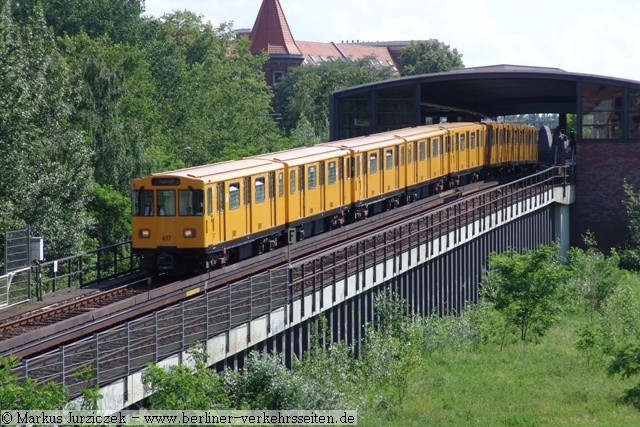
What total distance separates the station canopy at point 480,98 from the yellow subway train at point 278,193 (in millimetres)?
6845

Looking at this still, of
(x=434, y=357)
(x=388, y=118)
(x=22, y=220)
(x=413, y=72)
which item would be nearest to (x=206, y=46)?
(x=413, y=72)

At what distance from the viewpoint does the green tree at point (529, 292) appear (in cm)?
3366

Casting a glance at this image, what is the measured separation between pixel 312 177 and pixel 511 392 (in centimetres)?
891

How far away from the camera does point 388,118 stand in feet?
178

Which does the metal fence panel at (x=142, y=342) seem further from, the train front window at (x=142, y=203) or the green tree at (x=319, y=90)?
the green tree at (x=319, y=90)

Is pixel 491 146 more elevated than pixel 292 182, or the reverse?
pixel 292 182

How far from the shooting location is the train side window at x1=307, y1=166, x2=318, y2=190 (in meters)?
32.6

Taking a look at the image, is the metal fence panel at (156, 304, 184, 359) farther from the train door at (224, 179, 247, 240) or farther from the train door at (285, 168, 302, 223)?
the train door at (285, 168, 302, 223)

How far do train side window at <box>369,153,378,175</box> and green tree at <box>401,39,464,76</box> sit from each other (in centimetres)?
7963

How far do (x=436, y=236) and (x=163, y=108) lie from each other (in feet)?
125

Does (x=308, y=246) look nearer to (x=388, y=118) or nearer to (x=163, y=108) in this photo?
(x=388, y=118)

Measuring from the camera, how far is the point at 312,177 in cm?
3291

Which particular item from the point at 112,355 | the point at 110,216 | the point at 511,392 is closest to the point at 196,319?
the point at 112,355

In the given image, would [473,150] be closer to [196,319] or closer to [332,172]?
[332,172]
